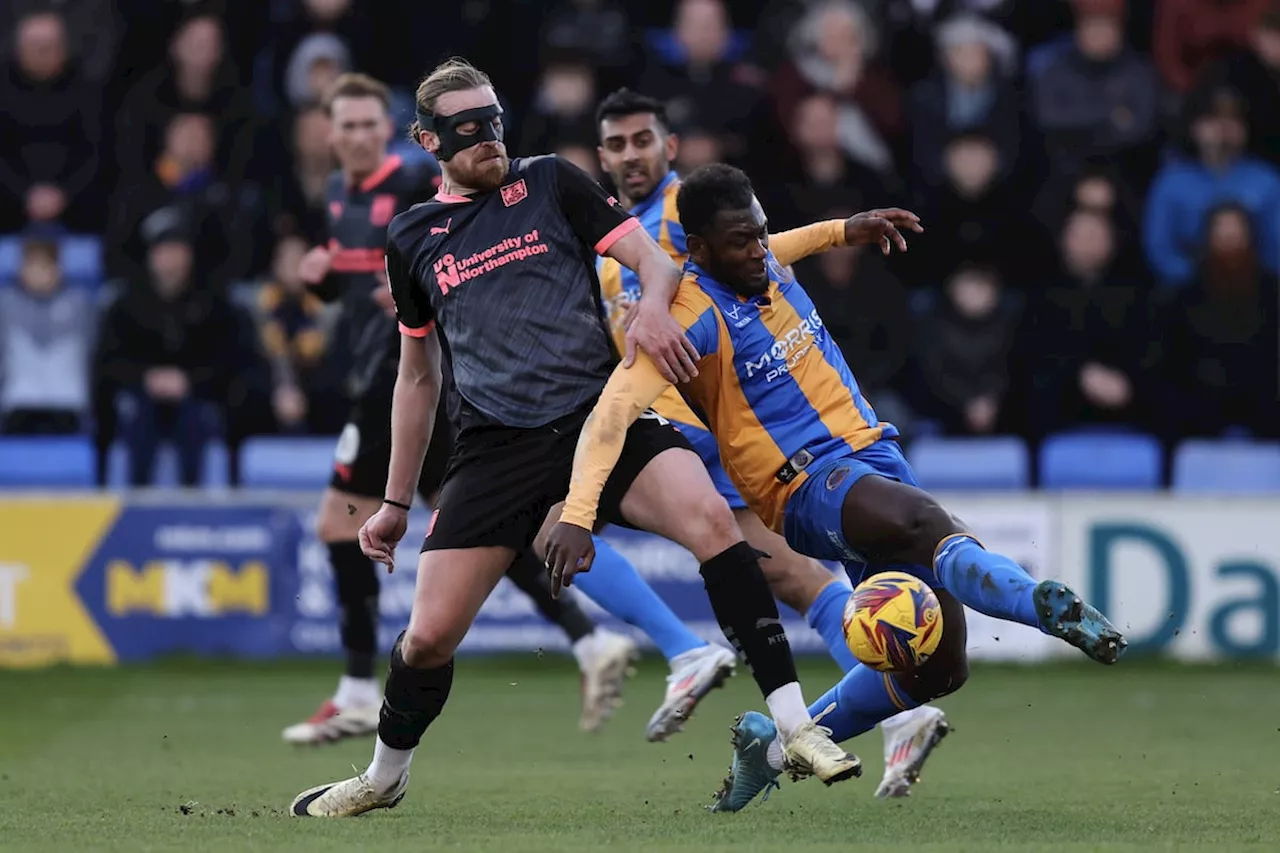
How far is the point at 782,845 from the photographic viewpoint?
6031 mm

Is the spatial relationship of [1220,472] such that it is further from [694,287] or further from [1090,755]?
[694,287]

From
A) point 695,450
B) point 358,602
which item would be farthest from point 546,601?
point 695,450

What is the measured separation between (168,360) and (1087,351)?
241 inches

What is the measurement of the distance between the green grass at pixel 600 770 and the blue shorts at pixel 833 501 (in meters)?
0.83

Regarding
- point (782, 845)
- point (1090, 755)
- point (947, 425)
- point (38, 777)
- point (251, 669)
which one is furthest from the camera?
point (947, 425)

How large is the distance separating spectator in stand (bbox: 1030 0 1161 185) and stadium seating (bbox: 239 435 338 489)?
18.1 ft

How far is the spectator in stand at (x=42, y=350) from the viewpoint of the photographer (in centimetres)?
1523

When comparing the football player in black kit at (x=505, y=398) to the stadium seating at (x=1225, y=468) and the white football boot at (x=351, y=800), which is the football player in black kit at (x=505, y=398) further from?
the stadium seating at (x=1225, y=468)

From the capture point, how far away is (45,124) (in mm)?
15672

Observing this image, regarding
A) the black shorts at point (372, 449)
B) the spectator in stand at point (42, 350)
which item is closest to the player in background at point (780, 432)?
the black shorts at point (372, 449)

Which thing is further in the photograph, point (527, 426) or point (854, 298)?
point (854, 298)

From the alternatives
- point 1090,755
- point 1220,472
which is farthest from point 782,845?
point 1220,472

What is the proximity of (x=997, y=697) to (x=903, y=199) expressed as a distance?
429 centimetres

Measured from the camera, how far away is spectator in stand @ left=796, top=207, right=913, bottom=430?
14234 mm
